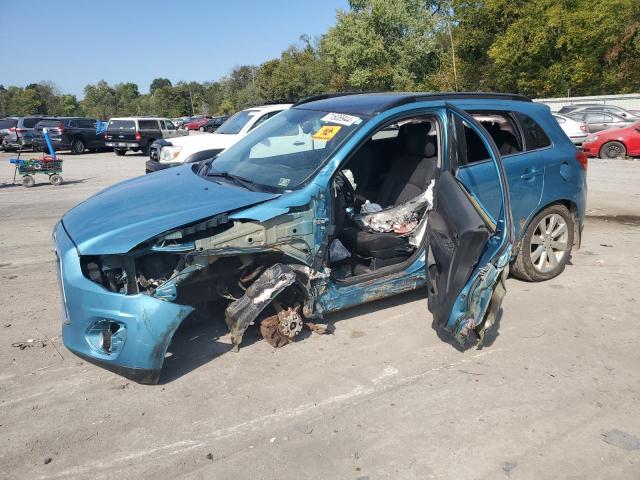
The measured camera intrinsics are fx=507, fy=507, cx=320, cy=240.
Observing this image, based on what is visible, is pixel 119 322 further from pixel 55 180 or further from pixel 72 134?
pixel 72 134

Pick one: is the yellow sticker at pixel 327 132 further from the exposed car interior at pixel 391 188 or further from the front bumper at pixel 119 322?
the front bumper at pixel 119 322

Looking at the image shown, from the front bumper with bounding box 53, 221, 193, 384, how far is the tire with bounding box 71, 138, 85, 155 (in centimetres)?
2284

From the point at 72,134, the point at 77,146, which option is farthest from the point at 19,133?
the point at 77,146

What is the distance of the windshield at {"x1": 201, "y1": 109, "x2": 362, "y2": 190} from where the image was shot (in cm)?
379

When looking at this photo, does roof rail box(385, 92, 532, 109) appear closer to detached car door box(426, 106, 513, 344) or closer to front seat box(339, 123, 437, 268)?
front seat box(339, 123, 437, 268)

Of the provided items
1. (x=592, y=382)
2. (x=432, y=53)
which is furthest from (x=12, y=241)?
(x=432, y=53)

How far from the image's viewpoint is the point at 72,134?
913 inches

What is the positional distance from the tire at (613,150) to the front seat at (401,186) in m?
14.3

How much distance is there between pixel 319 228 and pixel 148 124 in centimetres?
2093

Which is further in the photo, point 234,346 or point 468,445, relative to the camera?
point 234,346

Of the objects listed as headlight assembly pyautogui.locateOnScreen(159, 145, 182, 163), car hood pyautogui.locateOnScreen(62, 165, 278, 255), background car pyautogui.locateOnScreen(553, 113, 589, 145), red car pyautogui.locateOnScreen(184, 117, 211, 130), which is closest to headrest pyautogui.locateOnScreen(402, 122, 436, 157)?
car hood pyautogui.locateOnScreen(62, 165, 278, 255)

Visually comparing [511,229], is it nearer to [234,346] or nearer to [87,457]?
[234,346]

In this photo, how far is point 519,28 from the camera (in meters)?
34.1

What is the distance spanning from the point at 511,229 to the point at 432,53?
44.7m
